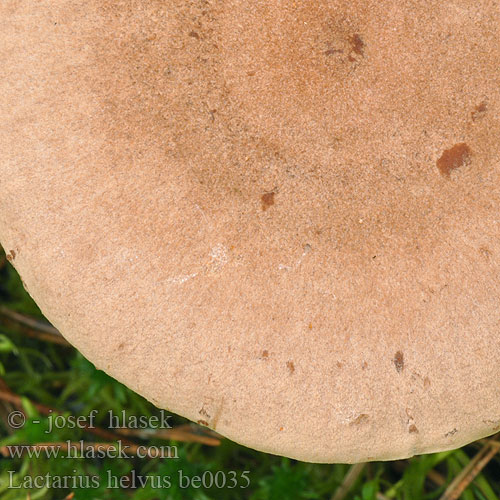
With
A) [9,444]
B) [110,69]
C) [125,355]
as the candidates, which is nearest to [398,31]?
[110,69]

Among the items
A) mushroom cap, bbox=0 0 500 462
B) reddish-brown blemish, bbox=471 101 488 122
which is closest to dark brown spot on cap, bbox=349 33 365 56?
mushroom cap, bbox=0 0 500 462

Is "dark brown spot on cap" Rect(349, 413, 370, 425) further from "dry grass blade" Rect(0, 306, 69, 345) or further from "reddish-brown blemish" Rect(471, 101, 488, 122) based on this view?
"dry grass blade" Rect(0, 306, 69, 345)

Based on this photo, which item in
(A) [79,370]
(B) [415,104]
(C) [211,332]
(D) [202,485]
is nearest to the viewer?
(C) [211,332]

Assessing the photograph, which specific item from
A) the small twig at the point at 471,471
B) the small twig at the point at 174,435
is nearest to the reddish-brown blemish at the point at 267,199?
the small twig at the point at 174,435

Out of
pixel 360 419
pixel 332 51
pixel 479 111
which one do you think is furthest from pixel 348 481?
pixel 332 51

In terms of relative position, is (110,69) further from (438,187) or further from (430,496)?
(430,496)

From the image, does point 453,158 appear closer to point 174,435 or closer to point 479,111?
point 479,111

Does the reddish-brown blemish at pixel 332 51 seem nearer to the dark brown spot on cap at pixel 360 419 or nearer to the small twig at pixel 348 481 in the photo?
the dark brown spot on cap at pixel 360 419
